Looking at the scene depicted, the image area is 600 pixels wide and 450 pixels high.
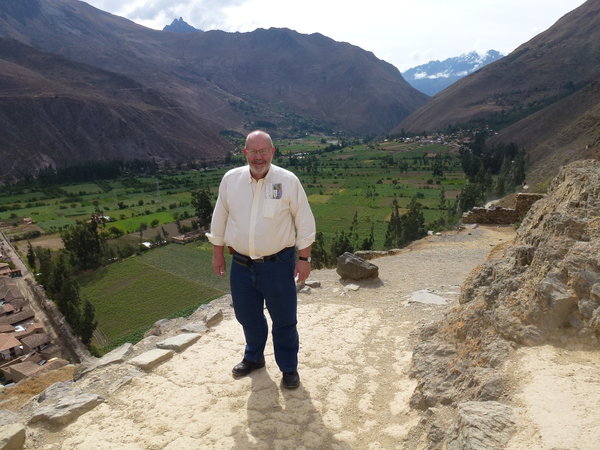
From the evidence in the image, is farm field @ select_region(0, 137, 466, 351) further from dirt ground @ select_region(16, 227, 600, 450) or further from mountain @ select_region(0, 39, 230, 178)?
dirt ground @ select_region(16, 227, 600, 450)

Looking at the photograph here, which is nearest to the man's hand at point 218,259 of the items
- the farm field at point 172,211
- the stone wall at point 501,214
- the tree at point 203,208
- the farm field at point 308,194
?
the stone wall at point 501,214

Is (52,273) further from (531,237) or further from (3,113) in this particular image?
(3,113)

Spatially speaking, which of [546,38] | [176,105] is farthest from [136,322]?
[546,38]

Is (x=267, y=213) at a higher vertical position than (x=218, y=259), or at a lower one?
higher

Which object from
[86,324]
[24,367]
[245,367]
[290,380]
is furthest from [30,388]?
[86,324]

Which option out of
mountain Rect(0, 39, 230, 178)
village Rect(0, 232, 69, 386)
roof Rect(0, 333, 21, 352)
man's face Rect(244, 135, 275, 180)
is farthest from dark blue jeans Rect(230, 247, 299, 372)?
mountain Rect(0, 39, 230, 178)

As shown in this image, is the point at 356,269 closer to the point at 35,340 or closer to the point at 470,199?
the point at 35,340

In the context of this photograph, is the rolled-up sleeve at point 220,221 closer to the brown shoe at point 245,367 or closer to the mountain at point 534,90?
the brown shoe at point 245,367
